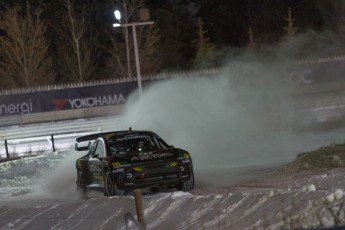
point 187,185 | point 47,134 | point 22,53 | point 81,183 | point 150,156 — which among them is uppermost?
point 22,53

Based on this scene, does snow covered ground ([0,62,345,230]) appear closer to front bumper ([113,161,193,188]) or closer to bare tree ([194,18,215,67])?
front bumper ([113,161,193,188])

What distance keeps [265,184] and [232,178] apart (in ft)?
11.9

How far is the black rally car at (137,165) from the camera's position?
1539 centimetres

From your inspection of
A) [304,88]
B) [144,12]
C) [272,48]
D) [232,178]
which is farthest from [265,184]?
[272,48]

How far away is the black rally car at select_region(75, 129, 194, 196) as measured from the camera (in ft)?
50.5

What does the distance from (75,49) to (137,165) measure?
33398 millimetres

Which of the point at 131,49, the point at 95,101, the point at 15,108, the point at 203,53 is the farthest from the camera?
the point at 203,53

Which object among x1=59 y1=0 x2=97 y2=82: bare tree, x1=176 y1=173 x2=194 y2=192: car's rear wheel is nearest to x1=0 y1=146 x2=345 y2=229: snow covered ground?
x1=176 y1=173 x2=194 y2=192: car's rear wheel

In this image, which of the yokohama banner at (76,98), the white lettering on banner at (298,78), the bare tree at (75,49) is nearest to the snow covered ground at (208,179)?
the white lettering on banner at (298,78)

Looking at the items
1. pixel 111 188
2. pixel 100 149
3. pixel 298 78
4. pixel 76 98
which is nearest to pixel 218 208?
pixel 111 188

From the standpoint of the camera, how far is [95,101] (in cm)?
3322

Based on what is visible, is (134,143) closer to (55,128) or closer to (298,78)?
(55,128)

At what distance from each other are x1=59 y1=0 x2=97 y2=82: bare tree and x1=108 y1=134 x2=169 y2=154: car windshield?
29.7 metres

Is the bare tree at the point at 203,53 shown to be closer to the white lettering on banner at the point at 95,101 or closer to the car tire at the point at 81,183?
the white lettering on banner at the point at 95,101
